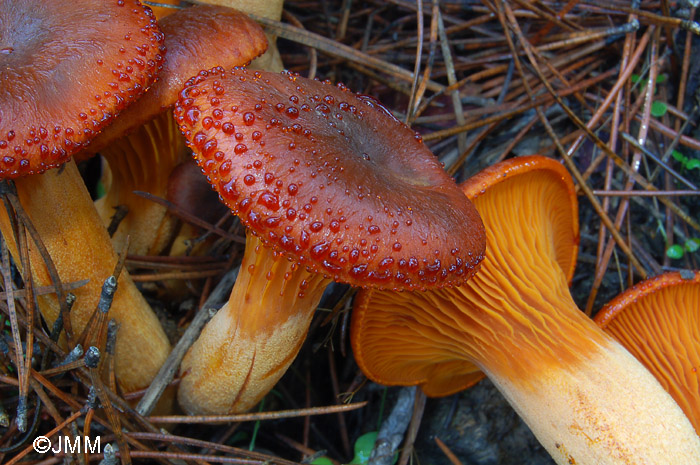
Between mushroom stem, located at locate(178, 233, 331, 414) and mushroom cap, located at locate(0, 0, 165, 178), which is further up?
mushroom cap, located at locate(0, 0, 165, 178)

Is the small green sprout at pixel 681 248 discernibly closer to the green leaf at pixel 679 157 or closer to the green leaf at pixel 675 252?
the green leaf at pixel 675 252

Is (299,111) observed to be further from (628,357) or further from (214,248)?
(628,357)

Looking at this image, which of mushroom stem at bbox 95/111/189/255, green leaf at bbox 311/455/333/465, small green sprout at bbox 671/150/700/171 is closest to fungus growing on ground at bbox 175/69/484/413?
green leaf at bbox 311/455/333/465

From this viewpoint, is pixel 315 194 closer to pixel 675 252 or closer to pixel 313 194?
pixel 313 194

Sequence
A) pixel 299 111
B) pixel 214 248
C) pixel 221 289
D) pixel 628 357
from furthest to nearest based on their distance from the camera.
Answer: pixel 214 248 < pixel 221 289 < pixel 628 357 < pixel 299 111

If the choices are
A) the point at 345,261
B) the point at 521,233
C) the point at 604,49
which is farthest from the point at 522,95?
the point at 345,261

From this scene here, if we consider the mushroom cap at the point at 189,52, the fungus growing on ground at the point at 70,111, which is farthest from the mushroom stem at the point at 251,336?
the mushroom cap at the point at 189,52

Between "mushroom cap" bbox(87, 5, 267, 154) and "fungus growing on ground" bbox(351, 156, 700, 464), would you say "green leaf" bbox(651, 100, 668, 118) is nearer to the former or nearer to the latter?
"fungus growing on ground" bbox(351, 156, 700, 464)
